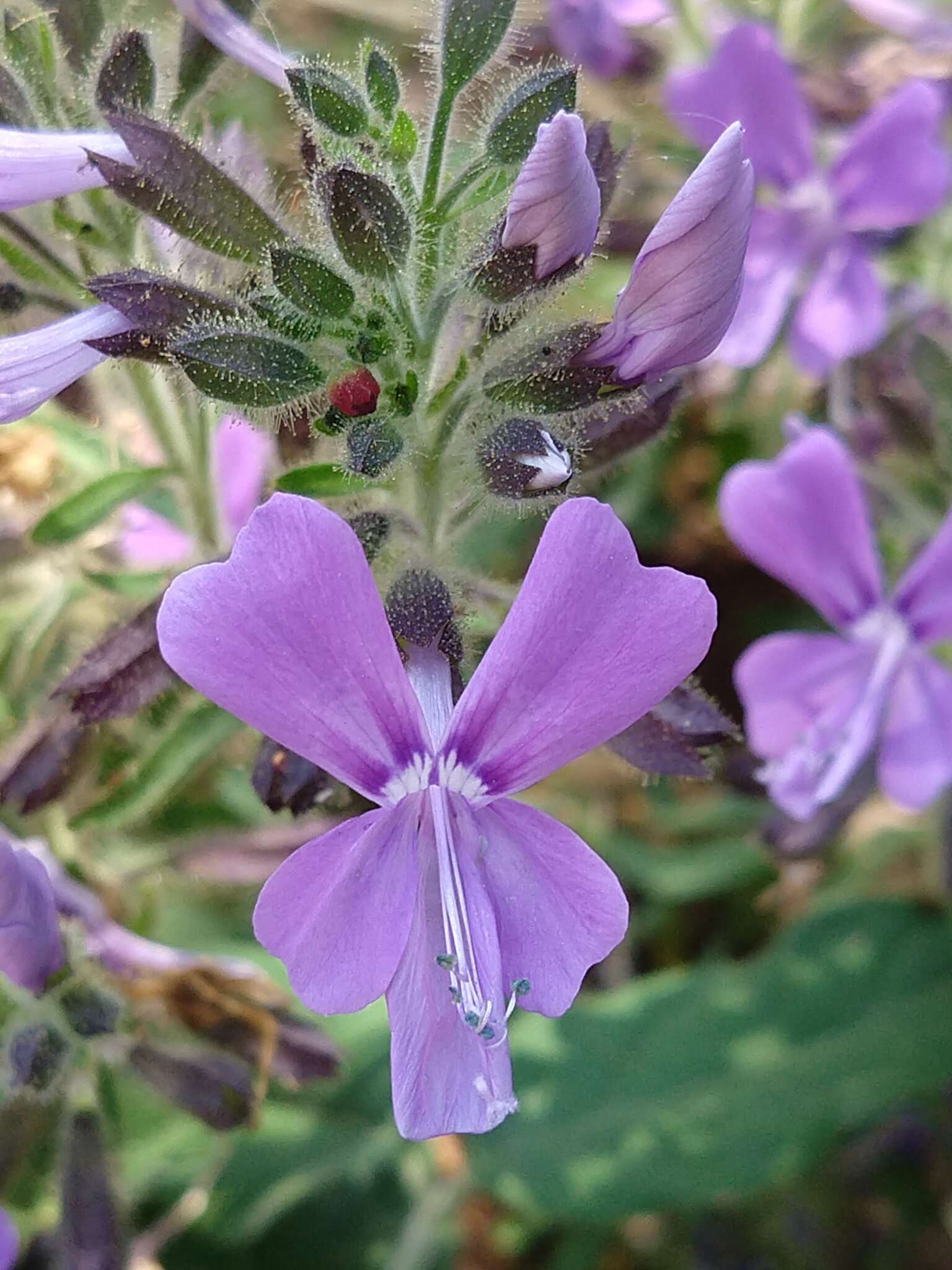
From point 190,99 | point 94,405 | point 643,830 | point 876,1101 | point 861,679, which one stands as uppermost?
point 190,99

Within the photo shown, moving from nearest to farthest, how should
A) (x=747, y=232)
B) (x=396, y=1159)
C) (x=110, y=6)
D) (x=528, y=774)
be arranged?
(x=747, y=232) → (x=528, y=774) → (x=110, y=6) → (x=396, y=1159)

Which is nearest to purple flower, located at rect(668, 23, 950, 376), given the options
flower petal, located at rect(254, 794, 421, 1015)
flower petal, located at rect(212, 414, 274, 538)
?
flower petal, located at rect(212, 414, 274, 538)

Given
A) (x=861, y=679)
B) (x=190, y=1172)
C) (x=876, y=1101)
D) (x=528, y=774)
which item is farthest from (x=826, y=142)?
(x=190, y=1172)

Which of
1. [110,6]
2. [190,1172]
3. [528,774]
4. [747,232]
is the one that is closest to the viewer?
[747,232]

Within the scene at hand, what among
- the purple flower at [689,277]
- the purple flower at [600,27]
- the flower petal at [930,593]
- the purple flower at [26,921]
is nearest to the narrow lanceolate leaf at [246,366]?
the purple flower at [689,277]

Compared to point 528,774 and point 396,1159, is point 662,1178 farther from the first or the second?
point 528,774

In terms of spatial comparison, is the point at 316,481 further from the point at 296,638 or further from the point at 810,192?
the point at 810,192

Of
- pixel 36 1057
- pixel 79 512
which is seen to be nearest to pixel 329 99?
pixel 79 512
